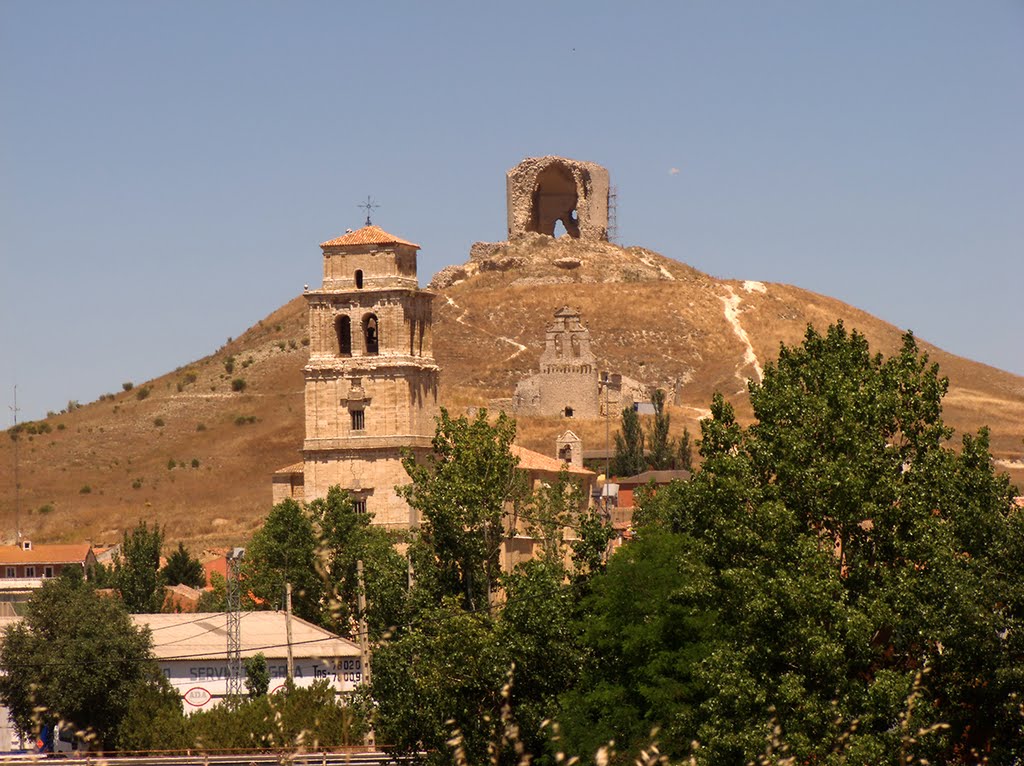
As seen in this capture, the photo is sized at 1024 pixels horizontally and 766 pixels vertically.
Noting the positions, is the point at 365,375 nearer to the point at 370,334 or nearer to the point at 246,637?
the point at 370,334

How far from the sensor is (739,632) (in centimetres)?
3581

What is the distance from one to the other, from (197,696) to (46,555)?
1288 inches

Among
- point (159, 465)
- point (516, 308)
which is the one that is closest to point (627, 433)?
point (159, 465)

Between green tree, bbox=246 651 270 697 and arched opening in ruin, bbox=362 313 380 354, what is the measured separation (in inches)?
883

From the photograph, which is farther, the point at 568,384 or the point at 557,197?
the point at 557,197

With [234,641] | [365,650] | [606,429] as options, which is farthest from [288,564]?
[606,429]

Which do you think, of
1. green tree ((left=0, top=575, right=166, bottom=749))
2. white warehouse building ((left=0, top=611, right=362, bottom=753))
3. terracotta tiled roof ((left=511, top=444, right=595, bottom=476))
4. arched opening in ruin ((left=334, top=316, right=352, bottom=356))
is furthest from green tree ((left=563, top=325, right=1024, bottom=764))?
terracotta tiled roof ((left=511, top=444, right=595, bottom=476))

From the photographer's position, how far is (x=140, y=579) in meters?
76.2

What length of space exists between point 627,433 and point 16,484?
45.1 metres

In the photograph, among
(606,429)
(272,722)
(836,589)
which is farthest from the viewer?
(606,429)

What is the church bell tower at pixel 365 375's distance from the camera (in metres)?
77.9

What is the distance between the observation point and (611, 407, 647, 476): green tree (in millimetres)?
104375

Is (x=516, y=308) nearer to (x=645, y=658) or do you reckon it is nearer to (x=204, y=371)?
(x=204, y=371)

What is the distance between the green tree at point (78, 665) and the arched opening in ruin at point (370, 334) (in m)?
21.1
